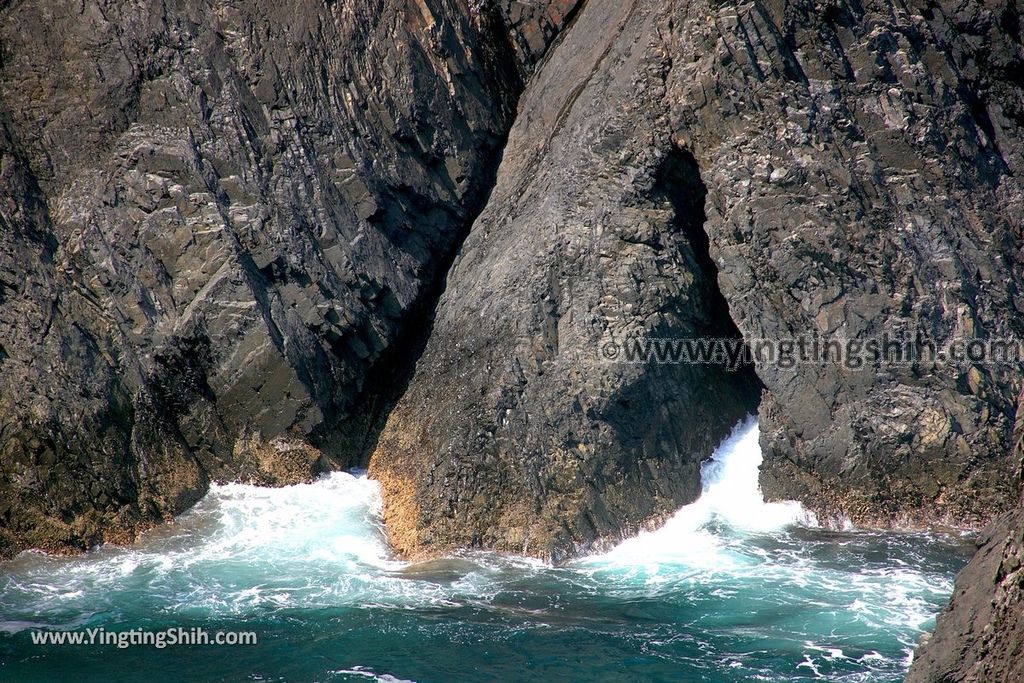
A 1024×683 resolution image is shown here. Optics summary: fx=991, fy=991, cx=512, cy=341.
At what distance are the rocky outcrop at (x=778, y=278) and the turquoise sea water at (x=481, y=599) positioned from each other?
2.10 ft

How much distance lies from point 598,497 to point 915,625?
15.1ft

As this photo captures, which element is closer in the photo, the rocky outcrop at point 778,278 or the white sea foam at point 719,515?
the white sea foam at point 719,515

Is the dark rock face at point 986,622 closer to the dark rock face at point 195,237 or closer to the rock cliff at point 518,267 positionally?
the rock cliff at point 518,267

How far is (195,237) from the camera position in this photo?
1547 cm

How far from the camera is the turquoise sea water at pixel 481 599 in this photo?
10898 mm

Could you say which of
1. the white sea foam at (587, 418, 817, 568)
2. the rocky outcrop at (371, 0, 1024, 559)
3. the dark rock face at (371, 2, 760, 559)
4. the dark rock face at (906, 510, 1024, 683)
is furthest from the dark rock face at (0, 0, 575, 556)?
the dark rock face at (906, 510, 1024, 683)

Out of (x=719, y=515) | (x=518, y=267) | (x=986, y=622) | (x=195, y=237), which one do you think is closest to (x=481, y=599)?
(x=719, y=515)

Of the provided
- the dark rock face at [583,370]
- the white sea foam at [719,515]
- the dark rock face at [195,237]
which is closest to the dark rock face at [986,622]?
the white sea foam at [719,515]

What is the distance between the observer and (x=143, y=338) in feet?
50.3

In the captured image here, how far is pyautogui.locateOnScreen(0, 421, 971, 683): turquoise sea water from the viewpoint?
1090 cm

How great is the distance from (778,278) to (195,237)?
892 centimetres

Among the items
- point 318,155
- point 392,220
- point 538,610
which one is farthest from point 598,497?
point 318,155

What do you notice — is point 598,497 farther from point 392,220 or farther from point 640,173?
point 392,220

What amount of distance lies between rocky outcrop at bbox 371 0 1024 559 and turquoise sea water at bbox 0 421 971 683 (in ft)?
2.10
